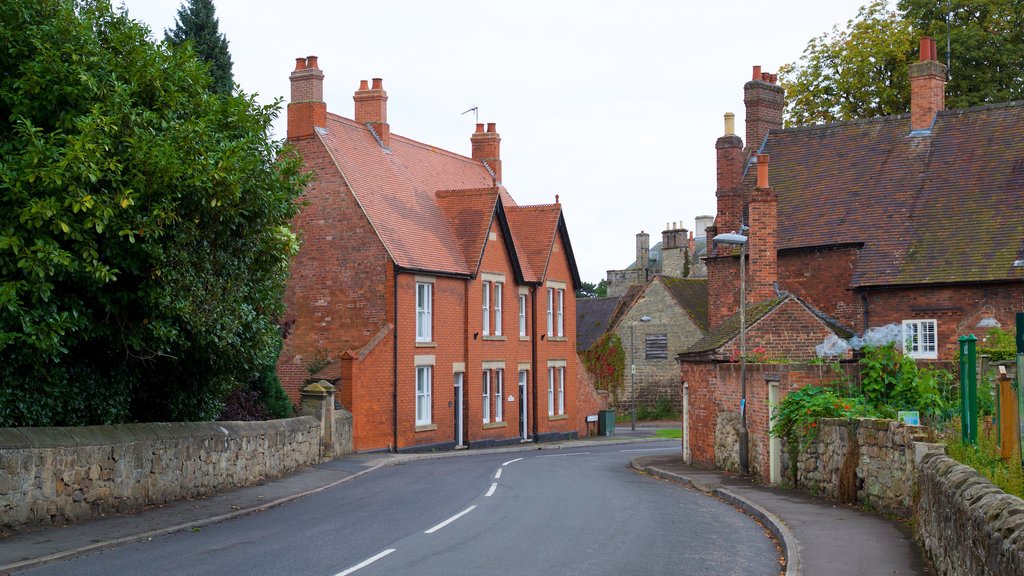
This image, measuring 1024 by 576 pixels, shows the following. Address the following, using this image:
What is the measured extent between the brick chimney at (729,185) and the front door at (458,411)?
1131 centimetres

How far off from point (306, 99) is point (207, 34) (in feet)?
17.0

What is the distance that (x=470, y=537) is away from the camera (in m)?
15.0

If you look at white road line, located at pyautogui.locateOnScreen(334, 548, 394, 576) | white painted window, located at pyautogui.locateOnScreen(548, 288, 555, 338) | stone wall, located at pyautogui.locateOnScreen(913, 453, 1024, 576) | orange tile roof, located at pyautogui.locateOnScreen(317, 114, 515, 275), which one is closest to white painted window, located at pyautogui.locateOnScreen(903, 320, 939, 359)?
orange tile roof, located at pyautogui.locateOnScreen(317, 114, 515, 275)

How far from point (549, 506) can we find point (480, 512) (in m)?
1.57

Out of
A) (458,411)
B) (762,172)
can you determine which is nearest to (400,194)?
(458,411)

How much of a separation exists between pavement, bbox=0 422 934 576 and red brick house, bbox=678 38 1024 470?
409cm

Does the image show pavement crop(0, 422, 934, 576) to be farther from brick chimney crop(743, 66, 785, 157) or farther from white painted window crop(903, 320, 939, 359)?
brick chimney crop(743, 66, 785, 157)

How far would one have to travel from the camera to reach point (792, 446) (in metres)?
20.9

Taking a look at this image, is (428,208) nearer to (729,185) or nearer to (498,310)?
(498,310)

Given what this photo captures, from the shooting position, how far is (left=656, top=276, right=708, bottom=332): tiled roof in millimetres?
58659

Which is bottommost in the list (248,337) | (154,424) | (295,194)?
(154,424)

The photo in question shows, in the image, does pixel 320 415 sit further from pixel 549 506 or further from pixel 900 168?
pixel 900 168

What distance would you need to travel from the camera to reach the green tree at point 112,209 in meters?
15.5

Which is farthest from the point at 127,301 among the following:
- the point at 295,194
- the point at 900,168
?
the point at 900,168
